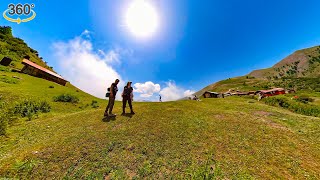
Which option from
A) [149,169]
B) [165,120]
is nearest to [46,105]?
[165,120]

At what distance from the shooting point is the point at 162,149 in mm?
13773

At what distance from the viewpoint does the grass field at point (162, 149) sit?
11117 mm

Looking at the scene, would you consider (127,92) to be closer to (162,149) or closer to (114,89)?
(114,89)

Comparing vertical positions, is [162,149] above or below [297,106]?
below

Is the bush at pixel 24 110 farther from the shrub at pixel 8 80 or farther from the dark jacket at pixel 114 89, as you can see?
the shrub at pixel 8 80

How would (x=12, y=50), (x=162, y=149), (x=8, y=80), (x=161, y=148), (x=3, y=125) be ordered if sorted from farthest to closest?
(x=12, y=50) < (x=8, y=80) < (x=3, y=125) < (x=161, y=148) < (x=162, y=149)

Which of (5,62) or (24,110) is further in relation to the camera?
(5,62)

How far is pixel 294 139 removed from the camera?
51.2 ft

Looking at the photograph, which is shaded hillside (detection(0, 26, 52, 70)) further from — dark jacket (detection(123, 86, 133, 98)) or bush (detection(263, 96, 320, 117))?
bush (detection(263, 96, 320, 117))

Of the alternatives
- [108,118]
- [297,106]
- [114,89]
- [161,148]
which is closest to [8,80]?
[114,89]

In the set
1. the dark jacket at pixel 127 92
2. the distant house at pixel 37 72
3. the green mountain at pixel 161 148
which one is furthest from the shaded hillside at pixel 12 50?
the green mountain at pixel 161 148

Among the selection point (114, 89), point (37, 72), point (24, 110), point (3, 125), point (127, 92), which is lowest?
A: point (3, 125)

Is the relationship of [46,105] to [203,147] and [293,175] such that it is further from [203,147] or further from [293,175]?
[293,175]

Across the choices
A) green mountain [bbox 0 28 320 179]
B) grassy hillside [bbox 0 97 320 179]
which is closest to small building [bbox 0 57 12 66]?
green mountain [bbox 0 28 320 179]
